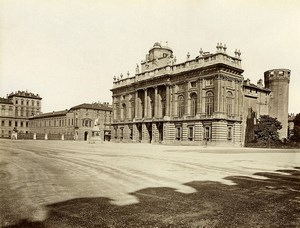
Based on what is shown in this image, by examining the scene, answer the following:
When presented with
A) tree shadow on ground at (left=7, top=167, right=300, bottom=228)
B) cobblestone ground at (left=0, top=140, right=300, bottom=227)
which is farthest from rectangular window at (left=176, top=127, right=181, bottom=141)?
tree shadow on ground at (left=7, top=167, right=300, bottom=228)

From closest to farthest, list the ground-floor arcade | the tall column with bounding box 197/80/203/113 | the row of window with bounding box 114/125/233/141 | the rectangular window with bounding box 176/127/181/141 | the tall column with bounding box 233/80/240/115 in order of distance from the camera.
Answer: the ground-floor arcade < the row of window with bounding box 114/125/233/141 < the tall column with bounding box 233/80/240/115 < the tall column with bounding box 197/80/203/113 < the rectangular window with bounding box 176/127/181/141

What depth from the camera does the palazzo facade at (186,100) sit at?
39.0 m

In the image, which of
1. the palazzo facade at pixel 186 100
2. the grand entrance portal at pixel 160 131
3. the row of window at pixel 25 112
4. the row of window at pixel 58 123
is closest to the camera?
the palazzo facade at pixel 186 100

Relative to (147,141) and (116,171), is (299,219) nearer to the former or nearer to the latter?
(116,171)

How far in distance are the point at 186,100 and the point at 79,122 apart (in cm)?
4200

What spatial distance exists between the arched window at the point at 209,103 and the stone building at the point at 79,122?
139 feet

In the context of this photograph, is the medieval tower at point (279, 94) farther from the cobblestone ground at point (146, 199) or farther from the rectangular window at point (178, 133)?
the cobblestone ground at point (146, 199)

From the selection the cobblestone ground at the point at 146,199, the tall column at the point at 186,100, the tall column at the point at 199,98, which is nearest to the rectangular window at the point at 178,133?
the tall column at the point at 186,100

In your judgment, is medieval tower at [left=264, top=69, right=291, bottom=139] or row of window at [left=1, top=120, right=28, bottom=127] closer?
medieval tower at [left=264, top=69, right=291, bottom=139]

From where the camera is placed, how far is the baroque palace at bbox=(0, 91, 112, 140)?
Answer: 253 ft

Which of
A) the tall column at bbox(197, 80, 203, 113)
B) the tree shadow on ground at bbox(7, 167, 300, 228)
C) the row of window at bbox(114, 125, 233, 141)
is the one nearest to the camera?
the tree shadow on ground at bbox(7, 167, 300, 228)

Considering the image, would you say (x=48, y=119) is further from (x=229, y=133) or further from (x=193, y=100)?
(x=229, y=133)

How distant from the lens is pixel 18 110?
334ft

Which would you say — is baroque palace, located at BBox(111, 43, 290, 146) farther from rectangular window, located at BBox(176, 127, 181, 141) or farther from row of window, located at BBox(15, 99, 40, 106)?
row of window, located at BBox(15, 99, 40, 106)
